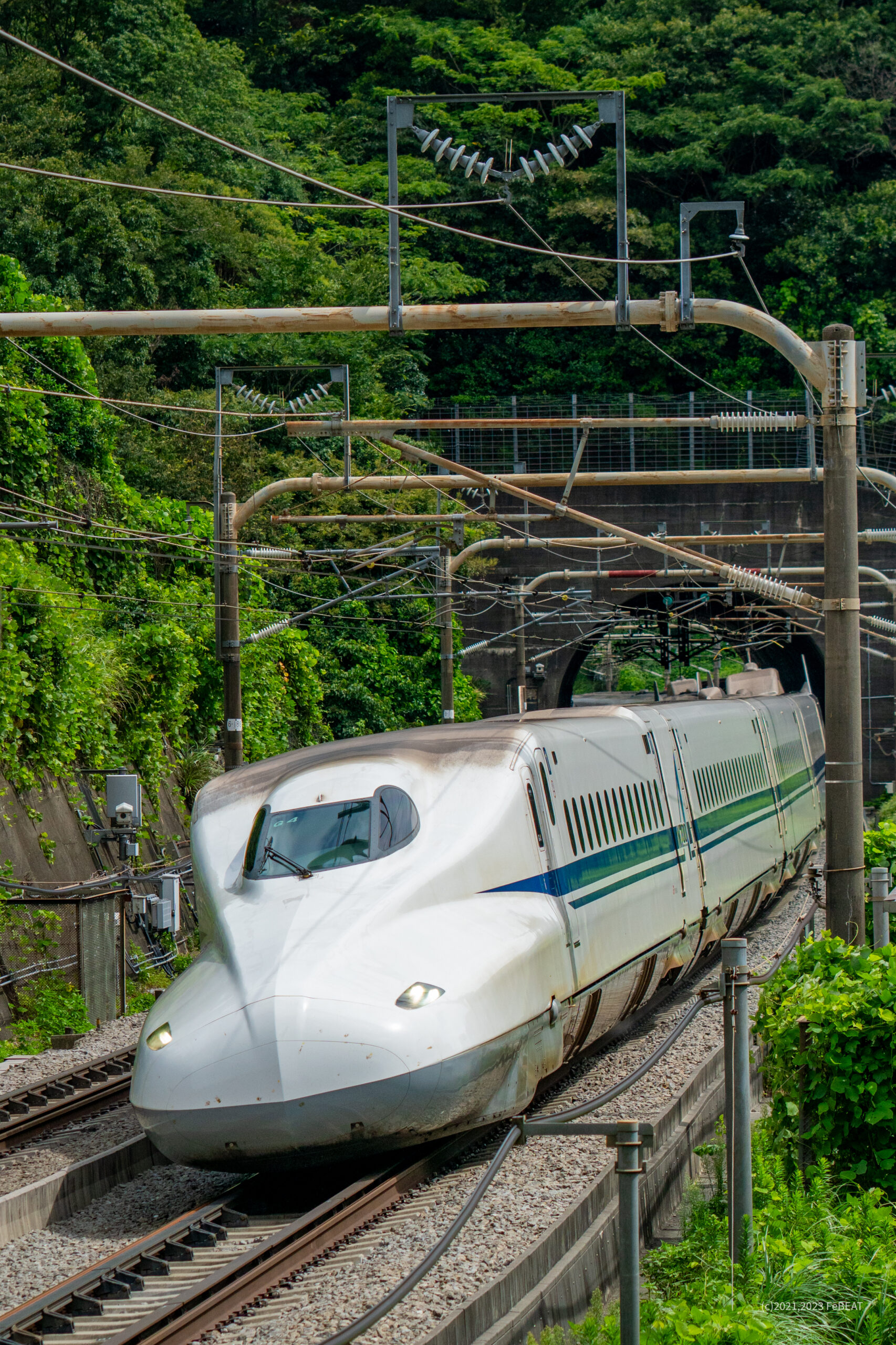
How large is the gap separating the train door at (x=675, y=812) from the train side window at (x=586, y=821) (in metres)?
2.70

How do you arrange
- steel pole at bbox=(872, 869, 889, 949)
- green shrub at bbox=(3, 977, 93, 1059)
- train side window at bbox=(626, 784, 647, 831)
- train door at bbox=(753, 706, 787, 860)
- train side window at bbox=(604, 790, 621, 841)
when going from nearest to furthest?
steel pole at bbox=(872, 869, 889, 949) < train side window at bbox=(604, 790, 621, 841) < train side window at bbox=(626, 784, 647, 831) < green shrub at bbox=(3, 977, 93, 1059) < train door at bbox=(753, 706, 787, 860)

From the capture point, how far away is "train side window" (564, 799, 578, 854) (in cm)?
1076

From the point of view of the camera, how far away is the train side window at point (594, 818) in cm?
1138

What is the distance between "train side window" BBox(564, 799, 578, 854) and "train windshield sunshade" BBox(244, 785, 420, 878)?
1.69 meters

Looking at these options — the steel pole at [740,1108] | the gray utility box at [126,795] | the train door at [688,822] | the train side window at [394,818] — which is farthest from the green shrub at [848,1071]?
the gray utility box at [126,795]

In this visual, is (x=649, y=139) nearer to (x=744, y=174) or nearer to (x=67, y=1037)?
(x=744, y=174)

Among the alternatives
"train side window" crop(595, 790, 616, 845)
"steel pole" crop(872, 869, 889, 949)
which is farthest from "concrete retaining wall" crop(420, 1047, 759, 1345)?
"train side window" crop(595, 790, 616, 845)

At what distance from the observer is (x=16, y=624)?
19.7 meters

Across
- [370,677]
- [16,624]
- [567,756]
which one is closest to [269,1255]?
[567,756]

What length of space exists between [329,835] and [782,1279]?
398cm

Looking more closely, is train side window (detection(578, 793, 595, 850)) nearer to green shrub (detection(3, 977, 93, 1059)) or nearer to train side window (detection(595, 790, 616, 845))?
train side window (detection(595, 790, 616, 845))

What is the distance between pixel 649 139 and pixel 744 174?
3.57 m

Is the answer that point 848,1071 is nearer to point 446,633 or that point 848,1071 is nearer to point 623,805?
point 623,805

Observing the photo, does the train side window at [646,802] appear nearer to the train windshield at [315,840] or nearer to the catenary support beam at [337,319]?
the train windshield at [315,840]
